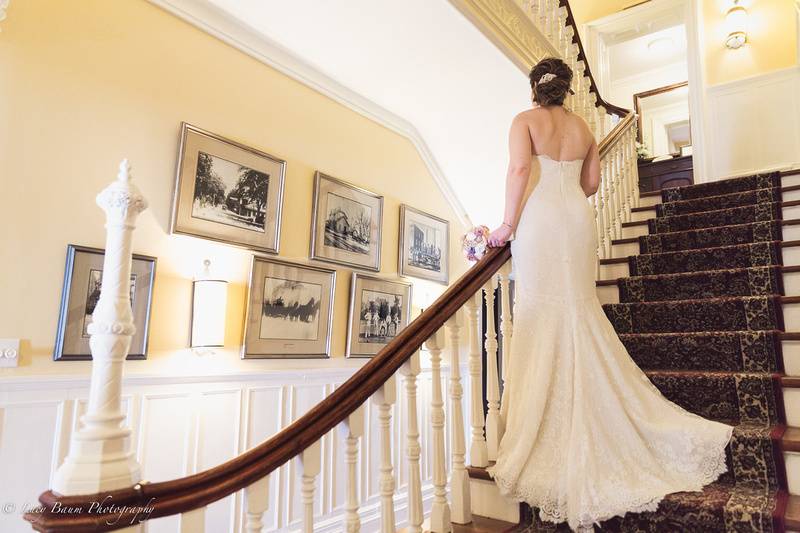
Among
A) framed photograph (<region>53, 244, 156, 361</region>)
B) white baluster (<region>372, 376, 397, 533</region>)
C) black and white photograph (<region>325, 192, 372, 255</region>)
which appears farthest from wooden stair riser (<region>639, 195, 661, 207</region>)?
framed photograph (<region>53, 244, 156, 361</region>)

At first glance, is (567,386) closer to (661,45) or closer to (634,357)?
(634,357)

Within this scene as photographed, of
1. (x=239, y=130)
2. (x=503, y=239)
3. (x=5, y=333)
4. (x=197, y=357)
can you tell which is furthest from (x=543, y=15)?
(x=5, y=333)

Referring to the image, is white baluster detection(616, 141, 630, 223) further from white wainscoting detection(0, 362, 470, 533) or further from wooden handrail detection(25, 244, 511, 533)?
wooden handrail detection(25, 244, 511, 533)

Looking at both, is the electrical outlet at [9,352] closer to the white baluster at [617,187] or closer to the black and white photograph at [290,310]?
the black and white photograph at [290,310]

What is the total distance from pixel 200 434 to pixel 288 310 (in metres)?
1.01

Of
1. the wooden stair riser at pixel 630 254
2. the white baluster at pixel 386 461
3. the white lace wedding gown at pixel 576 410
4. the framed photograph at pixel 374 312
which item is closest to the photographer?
the white baluster at pixel 386 461

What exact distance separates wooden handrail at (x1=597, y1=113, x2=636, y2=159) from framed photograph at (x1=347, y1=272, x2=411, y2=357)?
2087mm

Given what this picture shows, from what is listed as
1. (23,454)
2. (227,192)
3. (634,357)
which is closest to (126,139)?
(227,192)

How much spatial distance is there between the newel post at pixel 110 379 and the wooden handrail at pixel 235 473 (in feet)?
0.10

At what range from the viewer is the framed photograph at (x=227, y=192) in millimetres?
3131

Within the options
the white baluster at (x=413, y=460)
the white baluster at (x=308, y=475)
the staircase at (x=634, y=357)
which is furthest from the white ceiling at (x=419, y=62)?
the white baluster at (x=308, y=475)

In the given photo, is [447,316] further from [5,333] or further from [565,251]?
[5,333]

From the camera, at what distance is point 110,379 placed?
1.04m

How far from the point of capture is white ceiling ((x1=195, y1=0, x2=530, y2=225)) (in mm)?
3336
